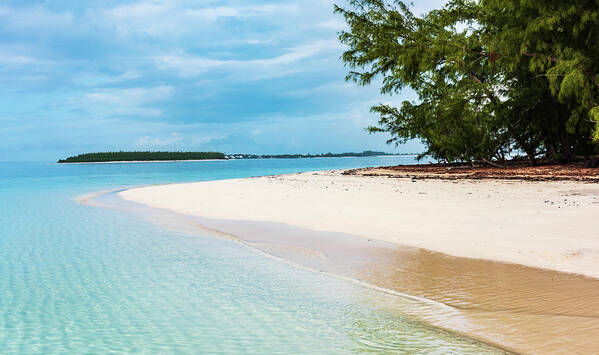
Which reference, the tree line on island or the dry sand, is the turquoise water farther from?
the tree line on island

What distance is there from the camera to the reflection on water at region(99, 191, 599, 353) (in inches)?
157

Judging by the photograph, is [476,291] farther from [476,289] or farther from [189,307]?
[189,307]

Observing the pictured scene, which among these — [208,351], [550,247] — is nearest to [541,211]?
[550,247]

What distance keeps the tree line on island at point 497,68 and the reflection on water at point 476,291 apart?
10.4 metres

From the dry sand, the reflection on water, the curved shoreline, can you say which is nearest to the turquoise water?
the curved shoreline

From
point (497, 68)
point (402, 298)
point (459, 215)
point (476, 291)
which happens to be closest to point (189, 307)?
point (402, 298)

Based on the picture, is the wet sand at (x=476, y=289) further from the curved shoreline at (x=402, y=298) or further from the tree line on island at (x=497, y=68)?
the tree line on island at (x=497, y=68)

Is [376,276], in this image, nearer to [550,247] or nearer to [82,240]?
[550,247]

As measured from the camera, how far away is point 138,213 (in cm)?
1392

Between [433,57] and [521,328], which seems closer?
[521,328]

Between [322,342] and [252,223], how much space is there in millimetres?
6776

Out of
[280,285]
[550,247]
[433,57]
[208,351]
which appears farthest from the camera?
[433,57]

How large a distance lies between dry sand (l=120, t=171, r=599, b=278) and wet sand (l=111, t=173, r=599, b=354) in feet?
1.64

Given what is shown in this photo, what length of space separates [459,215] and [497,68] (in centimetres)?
1334
